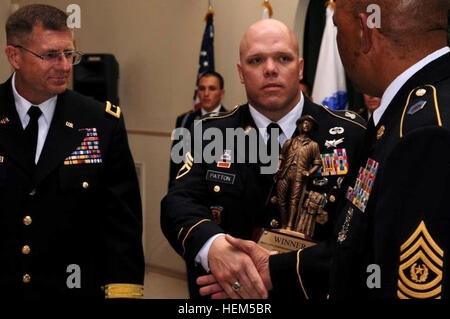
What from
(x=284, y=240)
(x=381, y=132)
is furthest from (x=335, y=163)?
(x=381, y=132)

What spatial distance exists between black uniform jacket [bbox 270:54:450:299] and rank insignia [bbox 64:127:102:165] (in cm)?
115

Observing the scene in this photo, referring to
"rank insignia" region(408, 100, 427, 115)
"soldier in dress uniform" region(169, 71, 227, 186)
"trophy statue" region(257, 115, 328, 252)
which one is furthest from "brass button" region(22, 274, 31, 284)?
"soldier in dress uniform" region(169, 71, 227, 186)

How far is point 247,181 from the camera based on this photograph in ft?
6.04

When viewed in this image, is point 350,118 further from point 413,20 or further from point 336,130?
point 413,20

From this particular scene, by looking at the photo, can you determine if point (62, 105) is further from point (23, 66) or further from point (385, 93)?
point (385, 93)

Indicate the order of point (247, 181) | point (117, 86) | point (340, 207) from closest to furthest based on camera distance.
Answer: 1. point (340, 207)
2. point (247, 181)
3. point (117, 86)

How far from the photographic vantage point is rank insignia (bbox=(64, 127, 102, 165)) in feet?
6.50

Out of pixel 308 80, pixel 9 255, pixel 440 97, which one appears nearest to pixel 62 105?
pixel 9 255

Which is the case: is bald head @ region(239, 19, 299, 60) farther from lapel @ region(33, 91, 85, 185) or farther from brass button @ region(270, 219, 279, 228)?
lapel @ region(33, 91, 85, 185)

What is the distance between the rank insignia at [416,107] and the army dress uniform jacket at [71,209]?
122 cm

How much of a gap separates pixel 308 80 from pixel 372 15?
386cm

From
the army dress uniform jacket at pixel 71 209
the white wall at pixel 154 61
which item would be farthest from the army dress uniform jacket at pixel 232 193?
the white wall at pixel 154 61
